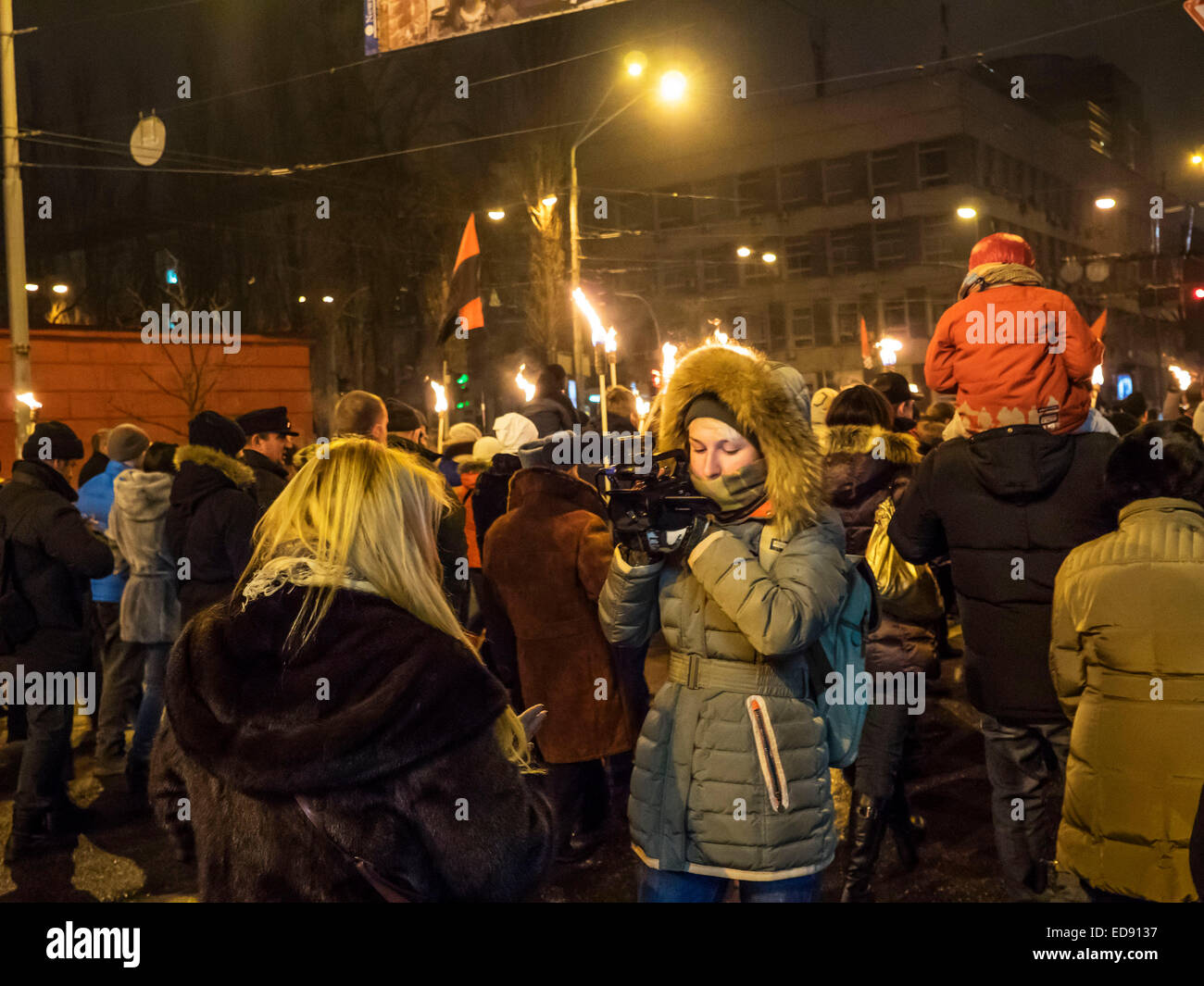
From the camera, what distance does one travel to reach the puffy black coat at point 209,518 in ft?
20.3

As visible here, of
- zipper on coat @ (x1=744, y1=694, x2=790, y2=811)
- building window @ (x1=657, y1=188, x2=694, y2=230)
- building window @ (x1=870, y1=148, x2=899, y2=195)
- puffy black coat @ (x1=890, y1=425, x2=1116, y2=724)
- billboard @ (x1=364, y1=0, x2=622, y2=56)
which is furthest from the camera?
building window @ (x1=657, y1=188, x2=694, y2=230)

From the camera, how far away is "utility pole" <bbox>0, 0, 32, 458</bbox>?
1298 centimetres

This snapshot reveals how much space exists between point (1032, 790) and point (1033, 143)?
200ft

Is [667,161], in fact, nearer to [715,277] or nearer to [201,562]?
[715,277]

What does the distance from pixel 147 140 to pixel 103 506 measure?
311 inches

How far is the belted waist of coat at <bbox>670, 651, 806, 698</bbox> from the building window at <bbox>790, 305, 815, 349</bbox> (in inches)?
2111

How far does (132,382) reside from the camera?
80.5 feet

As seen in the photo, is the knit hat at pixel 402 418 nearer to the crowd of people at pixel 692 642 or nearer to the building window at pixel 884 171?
the crowd of people at pixel 692 642

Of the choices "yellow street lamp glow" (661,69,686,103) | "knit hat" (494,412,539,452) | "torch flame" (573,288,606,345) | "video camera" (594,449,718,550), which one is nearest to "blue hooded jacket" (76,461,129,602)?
"knit hat" (494,412,539,452)

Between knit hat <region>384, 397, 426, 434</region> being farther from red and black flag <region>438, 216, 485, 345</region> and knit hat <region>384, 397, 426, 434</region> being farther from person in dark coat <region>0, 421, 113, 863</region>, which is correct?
red and black flag <region>438, 216, 485, 345</region>

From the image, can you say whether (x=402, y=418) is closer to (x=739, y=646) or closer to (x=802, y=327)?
(x=739, y=646)

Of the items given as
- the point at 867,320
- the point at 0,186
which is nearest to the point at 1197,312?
the point at 867,320

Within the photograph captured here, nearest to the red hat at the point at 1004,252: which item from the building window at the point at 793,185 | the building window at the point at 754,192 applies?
the building window at the point at 793,185

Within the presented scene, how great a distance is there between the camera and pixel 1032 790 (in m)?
4.05
